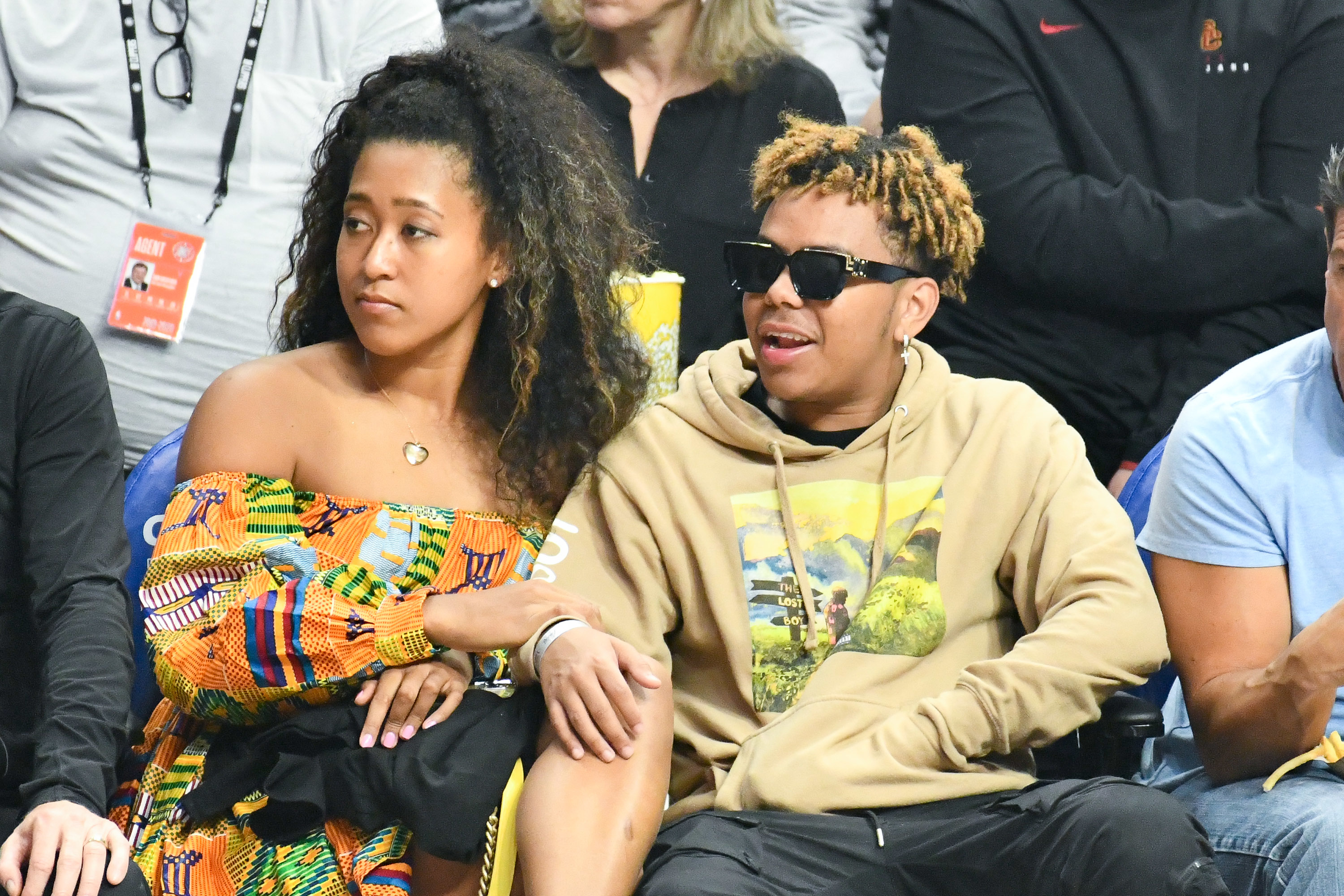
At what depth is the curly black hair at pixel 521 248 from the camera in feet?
8.70

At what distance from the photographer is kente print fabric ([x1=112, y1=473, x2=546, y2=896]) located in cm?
225

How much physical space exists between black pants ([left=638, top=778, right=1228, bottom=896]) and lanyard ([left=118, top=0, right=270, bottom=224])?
187cm

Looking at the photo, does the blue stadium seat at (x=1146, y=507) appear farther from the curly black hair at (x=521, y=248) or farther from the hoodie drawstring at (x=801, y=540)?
the curly black hair at (x=521, y=248)

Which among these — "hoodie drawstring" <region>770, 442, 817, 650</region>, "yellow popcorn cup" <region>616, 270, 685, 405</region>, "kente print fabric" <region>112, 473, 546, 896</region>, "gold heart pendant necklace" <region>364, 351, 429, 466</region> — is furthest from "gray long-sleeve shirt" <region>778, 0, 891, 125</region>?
"kente print fabric" <region>112, 473, 546, 896</region>

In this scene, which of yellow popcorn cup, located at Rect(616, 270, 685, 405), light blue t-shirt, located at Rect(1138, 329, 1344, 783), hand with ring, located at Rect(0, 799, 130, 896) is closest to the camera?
hand with ring, located at Rect(0, 799, 130, 896)

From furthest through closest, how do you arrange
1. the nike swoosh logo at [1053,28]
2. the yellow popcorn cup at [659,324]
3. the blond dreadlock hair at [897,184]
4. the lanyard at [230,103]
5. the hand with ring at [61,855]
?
the lanyard at [230,103], the nike swoosh logo at [1053,28], the yellow popcorn cup at [659,324], the blond dreadlock hair at [897,184], the hand with ring at [61,855]

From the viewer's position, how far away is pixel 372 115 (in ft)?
8.75

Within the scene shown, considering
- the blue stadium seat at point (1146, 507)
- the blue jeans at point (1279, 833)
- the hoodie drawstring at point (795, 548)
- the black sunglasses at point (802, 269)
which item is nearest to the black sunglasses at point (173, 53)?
the black sunglasses at point (802, 269)

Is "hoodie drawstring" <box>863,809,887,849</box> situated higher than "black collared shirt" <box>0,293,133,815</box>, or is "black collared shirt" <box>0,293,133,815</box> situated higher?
"black collared shirt" <box>0,293,133,815</box>

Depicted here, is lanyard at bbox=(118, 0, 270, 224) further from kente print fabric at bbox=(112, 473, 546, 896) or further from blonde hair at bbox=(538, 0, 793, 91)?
kente print fabric at bbox=(112, 473, 546, 896)

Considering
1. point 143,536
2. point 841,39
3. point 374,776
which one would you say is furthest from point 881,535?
point 841,39

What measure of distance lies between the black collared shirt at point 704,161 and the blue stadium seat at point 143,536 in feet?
3.64

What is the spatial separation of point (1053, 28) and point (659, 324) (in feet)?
3.47

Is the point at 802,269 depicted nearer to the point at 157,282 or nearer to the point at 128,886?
the point at 128,886
